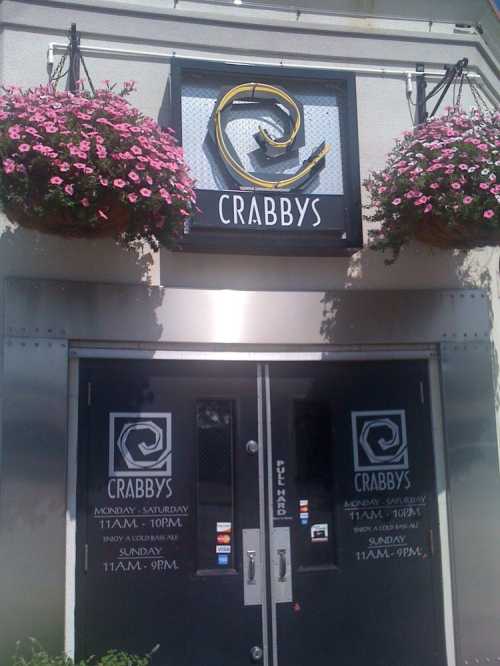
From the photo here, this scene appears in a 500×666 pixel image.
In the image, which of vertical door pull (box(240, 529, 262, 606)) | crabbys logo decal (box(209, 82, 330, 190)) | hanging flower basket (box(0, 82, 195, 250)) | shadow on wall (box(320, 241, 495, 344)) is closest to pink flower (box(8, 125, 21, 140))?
hanging flower basket (box(0, 82, 195, 250))

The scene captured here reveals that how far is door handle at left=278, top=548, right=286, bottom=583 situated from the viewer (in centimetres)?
546

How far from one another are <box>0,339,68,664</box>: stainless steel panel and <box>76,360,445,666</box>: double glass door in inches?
7.4

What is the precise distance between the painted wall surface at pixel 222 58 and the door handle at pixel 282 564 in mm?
1284

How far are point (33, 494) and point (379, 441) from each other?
91.6 inches

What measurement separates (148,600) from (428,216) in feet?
10.0

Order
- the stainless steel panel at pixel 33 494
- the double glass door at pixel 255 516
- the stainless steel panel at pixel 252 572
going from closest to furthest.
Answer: the stainless steel panel at pixel 33 494 → the double glass door at pixel 255 516 → the stainless steel panel at pixel 252 572

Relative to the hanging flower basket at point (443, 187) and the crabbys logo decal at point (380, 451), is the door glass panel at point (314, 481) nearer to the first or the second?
the crabbys logo decal at point (380, 451)

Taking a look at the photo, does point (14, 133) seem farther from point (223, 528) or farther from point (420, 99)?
point (420, 99)

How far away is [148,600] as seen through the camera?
5.30 meters

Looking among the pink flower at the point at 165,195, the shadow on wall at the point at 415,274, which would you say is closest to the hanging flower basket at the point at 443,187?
the shadow on wall at the point at 415,274

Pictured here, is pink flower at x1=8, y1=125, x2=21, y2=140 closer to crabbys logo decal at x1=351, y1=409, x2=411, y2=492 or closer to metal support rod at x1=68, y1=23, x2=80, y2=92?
metal support rod at x1=68, y1=23, x2=80, y2=92

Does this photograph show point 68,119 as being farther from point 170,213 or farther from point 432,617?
point 432,617

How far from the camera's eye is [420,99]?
6242mm

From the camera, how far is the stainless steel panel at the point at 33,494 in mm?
4992
